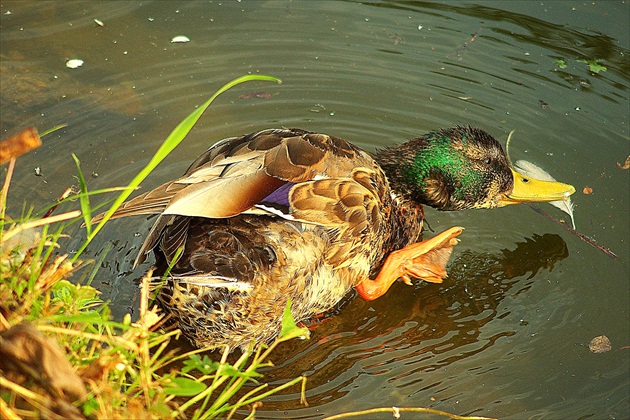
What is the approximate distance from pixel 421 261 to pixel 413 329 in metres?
0.43

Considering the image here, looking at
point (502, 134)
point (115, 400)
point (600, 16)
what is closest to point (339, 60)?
point (502, 134)

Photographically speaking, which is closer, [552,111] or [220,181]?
[220,181]

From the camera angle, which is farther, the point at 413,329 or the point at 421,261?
the point at 421,261

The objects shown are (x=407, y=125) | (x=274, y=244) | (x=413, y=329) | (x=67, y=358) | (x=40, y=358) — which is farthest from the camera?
(x=407, y=125)

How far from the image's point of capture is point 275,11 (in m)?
6.44

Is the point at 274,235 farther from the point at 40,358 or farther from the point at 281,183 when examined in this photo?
the point at 40,358

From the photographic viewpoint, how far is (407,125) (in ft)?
18.1

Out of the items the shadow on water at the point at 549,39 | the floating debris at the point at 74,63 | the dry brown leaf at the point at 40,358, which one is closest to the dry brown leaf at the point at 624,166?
the shadow on water at the point at 549,39

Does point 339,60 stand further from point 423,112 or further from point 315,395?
point 315,395

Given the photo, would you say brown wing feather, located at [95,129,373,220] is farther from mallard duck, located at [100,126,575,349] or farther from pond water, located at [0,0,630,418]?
pond water, located at [0,0,630,418]

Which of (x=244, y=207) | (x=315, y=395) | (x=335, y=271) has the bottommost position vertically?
(x=315, y=395)

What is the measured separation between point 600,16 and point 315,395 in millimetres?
4133

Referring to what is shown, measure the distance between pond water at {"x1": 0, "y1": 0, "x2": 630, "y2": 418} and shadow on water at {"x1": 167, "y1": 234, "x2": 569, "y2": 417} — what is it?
0.01 m

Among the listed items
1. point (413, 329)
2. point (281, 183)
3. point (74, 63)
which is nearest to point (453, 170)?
point (413, 329)
